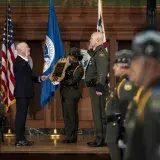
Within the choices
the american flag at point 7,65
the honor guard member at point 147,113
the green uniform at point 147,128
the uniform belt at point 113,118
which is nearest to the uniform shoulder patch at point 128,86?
the uniform belt at point 113,118

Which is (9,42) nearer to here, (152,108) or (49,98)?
(49,98)

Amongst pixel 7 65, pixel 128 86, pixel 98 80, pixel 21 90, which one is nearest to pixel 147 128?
pixel 128 86

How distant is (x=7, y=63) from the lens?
33.2 ft

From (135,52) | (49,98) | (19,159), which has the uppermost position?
(135,52)

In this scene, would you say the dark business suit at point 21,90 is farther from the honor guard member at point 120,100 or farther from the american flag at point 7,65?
the honor guard member at point 120,100

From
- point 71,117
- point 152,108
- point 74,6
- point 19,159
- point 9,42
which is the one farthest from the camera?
point 74,6

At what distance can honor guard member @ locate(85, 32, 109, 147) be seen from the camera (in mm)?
8977

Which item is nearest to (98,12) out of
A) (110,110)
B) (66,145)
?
(66,145)

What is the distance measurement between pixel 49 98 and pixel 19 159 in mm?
1753

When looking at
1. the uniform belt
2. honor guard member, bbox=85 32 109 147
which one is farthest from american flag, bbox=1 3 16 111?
the uniform belt

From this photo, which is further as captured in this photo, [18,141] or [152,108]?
[18,141]

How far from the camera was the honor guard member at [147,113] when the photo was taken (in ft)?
9.39

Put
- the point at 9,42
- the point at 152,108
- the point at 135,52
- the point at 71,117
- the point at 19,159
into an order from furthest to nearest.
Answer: the point at 9,42, the point at 71,117, the point at 19,159, the point at 135,52, the point at 152,108

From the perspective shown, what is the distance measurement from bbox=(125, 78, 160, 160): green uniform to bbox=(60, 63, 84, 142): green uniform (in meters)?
6.59
